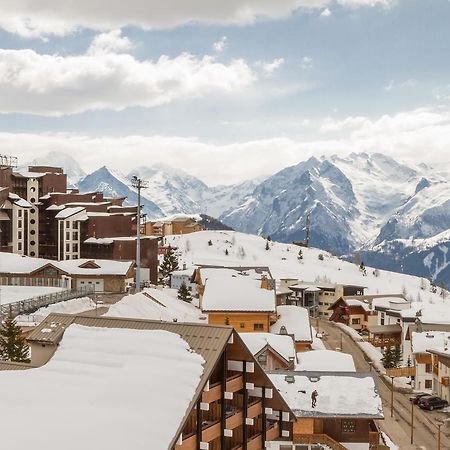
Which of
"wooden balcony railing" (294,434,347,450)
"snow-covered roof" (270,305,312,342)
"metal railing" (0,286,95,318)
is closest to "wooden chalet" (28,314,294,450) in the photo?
"wooden balcony railing" (294,434,347,450)

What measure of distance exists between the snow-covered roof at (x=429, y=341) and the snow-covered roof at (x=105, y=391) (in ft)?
206

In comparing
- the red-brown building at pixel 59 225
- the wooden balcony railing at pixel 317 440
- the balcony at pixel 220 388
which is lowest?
the wooden balcony railing at pixel 317 440

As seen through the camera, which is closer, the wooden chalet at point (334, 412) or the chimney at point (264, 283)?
the wooden chalet at point (334, 412)

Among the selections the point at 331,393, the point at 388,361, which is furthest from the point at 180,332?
the point at 388,361

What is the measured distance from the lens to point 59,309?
73625 millimetres

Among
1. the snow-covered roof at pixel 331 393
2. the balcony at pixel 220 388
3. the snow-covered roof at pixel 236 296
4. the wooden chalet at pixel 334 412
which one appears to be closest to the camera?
the balcony at pixel 220 388

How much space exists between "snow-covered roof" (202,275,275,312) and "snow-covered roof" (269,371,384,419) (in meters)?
28.2

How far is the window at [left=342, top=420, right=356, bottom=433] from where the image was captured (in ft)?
152

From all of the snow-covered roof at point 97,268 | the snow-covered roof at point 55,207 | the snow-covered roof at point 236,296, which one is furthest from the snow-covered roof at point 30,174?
the snow-covered roof at point 236,296

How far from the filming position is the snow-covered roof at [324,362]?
60.1 metres

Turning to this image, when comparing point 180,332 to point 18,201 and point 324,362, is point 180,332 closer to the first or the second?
point 324,362

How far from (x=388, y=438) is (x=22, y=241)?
271 feet

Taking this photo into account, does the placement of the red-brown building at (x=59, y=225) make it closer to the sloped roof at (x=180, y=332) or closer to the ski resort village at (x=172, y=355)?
the ski resort village at (x=172, y=355)

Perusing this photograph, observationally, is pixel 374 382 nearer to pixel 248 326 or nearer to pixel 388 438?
pixel 388 438
